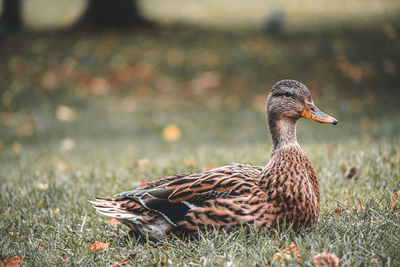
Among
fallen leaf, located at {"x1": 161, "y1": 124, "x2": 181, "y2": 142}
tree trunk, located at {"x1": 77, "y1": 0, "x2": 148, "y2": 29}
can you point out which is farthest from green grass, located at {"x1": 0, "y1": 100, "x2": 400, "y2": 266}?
tree trunk, located at {"x1": 77, "y1": 0, "x2": 148, "y2": 29}

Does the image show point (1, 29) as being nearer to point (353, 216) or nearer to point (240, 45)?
point (240, 45)

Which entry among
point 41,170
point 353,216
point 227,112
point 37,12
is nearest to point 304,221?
point 353,216

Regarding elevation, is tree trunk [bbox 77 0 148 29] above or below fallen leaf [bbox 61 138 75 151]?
above

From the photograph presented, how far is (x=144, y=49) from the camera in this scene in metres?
12.4

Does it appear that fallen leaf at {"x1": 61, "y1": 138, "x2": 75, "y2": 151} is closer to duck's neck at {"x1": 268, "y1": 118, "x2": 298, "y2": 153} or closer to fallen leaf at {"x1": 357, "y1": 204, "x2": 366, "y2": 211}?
duck's neck at {"x1": 268, "y1": 118, "x2": 298, "y2": 153}

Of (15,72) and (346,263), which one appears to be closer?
(346,263)

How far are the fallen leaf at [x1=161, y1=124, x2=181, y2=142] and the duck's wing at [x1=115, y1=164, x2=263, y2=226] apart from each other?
4809mm

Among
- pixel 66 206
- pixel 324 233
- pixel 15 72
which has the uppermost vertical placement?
pixel 324 233

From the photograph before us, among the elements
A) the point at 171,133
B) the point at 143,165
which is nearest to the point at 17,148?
the point at 171,133

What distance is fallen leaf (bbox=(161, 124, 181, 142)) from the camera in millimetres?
8004

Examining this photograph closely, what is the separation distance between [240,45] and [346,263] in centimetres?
1060

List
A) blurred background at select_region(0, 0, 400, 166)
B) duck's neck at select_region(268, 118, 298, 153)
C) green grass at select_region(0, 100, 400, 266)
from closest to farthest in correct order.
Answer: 1. green grass at select_region(0, 100, 400, 266)
2. duck's neck at select_region(268, 118, 298, 153)
3. blurred background at select_region(0, 0, 400, 166)

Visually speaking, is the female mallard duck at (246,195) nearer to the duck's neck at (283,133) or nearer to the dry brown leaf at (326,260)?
the duck's neck at (283,133)

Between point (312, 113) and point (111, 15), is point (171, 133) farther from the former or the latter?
point (111, 15)
